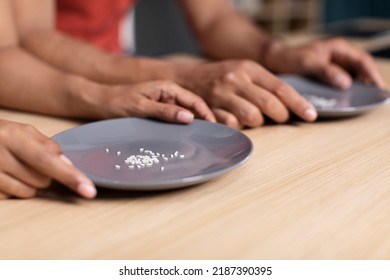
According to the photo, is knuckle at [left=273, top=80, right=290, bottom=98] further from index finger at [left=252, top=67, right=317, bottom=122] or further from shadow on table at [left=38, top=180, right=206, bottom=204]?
shadow on table at [left=38, top=180, right=206, bottom=204]

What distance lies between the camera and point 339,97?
1.04 meters

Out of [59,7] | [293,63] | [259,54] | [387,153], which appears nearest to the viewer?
[387,153]

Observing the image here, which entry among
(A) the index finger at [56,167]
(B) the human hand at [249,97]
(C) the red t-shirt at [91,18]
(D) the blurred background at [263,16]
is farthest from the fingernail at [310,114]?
(D) the blurred background at [263,16]

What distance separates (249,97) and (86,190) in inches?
14.8

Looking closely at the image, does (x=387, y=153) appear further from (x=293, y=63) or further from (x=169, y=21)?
(x=169, y=21)

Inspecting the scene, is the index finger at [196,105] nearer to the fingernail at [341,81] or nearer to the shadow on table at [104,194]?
the shadow on table at [104,194]

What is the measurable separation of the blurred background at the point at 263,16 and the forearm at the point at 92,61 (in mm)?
1644

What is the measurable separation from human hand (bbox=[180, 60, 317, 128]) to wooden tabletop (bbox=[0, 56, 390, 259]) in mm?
116

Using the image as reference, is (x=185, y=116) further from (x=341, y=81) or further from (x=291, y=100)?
(x=341, y=81)

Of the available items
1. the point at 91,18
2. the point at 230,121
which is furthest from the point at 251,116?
the point at 91,18

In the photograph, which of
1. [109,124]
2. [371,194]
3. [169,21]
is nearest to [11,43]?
[109,124]

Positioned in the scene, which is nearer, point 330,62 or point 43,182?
point 43,182
